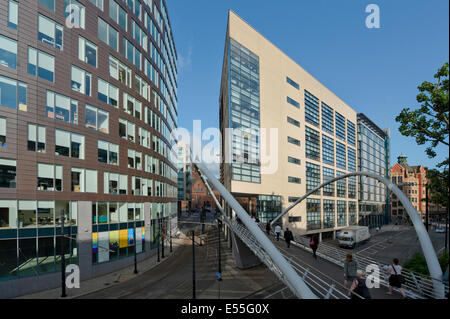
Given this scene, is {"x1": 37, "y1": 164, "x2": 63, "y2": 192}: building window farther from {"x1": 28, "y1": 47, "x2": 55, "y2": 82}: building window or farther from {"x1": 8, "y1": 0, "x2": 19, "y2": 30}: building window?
{"x1": 8, "y1": 0, "x2": 19, "y2": 30}: building window

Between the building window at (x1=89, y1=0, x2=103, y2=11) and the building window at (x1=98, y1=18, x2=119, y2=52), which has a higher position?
the building window at (x1=89, y1=0, x2=103, y2=11)

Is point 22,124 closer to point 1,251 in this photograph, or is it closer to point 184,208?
point 1,251

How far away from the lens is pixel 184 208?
123m

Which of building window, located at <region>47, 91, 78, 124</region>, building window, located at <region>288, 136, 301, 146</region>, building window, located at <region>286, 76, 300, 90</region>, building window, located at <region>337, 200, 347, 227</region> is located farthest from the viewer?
building window, located at <region>337, 200, 347, 227</region>

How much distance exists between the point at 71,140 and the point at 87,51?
9.12 m

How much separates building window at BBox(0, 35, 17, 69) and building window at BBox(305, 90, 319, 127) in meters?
45.4

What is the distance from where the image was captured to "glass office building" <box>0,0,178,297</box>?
61.6 ft

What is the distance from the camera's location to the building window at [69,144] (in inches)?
837

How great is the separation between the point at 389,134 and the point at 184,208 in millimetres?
94699

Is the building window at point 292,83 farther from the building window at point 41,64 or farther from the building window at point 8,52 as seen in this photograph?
the building window at point 8,52

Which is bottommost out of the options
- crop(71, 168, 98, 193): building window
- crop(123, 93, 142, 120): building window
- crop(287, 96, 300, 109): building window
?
crop(71, 168, 98, 193): building window

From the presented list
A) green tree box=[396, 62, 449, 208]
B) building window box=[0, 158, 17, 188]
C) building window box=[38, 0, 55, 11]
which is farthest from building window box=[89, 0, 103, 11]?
green tree box=[396, 62, 449, 208]

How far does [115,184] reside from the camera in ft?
86.0

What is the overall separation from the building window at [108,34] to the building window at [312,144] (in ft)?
122
